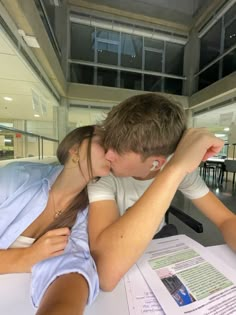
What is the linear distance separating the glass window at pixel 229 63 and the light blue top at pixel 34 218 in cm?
579

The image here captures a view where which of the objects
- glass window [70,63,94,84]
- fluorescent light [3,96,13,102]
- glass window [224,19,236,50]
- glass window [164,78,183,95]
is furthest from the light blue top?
glass window [164,78,183,95]

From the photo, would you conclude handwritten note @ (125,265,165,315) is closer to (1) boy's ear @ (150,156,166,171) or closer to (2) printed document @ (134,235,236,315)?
(2) printed document @ (134,235,236,315)

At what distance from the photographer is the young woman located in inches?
19.5

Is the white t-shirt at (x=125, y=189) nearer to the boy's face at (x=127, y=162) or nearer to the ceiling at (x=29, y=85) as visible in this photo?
the boy's face at (x=127, y=162)

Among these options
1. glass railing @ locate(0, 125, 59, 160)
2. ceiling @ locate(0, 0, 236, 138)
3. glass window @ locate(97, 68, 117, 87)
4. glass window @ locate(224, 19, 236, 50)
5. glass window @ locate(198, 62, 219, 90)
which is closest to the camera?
glass railing @ locate(0, 125, 59, 160)

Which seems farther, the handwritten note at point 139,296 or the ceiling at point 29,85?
the ceiling at point 29,85

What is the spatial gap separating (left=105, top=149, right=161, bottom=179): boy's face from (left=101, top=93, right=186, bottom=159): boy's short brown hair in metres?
0.02

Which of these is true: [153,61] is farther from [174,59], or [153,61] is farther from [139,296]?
[139,296]

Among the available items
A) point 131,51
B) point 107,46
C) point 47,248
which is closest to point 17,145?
point 47,248

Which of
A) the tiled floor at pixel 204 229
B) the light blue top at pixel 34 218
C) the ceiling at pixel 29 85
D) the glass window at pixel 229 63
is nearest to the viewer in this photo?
the light blue top at pixel 34 218

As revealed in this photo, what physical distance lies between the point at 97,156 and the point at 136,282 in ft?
1.45

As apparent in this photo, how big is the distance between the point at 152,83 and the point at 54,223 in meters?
6.93

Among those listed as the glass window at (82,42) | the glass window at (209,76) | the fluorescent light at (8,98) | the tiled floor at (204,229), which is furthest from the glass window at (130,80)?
the tiled floor at (204,229)

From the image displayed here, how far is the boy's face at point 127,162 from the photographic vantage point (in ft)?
2.49
